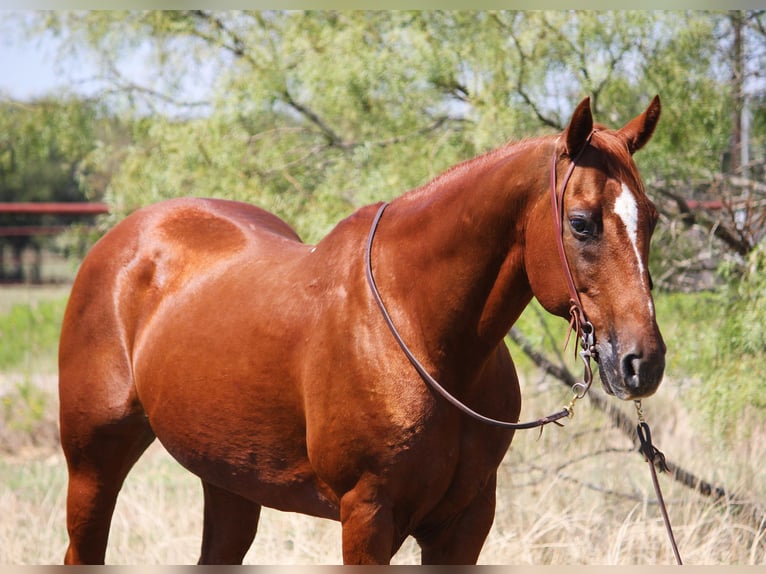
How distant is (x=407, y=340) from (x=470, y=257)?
0.28 metres

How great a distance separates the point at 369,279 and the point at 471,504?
720 millimetres

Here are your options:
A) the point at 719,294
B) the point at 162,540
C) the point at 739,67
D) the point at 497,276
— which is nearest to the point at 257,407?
the point at 497,276

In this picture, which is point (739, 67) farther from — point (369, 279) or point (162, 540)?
point (162, 540)

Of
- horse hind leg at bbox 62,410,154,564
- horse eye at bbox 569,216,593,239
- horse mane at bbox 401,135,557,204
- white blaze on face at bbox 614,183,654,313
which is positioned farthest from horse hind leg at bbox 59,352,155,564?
white blaze on face at bbox 614,183,654,313

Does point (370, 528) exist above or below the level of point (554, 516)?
above

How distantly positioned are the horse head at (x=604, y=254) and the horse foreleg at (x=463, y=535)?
65 cm

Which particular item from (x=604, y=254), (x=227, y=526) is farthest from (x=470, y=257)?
(x=227, y=526)

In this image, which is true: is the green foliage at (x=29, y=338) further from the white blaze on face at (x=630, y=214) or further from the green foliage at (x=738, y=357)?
the white blaze on face at (x=630, y=214)

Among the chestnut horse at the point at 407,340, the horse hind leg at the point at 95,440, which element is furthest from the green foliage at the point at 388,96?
the chestnut horse at the point at 407,340

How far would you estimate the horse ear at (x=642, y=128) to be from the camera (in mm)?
2381

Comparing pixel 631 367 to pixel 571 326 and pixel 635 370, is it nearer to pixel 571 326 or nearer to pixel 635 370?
pixel 635 370

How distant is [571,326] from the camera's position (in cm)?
217

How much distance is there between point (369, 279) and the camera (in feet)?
8.25

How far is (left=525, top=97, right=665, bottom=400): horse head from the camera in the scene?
81.4 inches
